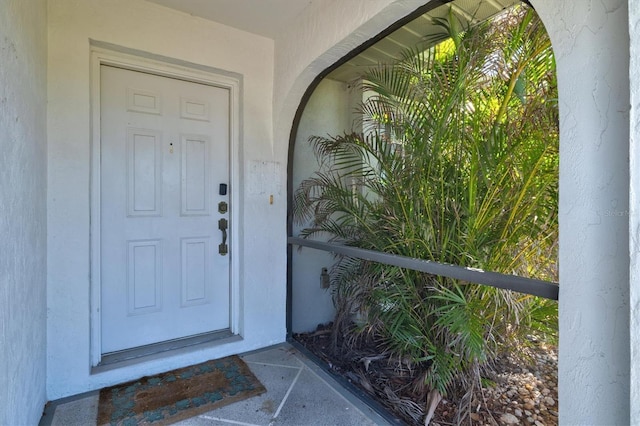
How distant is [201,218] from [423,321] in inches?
68.5

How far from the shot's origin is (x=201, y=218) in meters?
2.48

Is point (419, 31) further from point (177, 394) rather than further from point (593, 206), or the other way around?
point (177, 394)

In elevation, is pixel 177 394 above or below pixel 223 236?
below

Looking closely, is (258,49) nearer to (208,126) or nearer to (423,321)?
(208,126)

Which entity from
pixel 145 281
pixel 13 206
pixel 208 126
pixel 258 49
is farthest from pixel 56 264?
pixel 258 49

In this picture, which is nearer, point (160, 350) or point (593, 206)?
point (593, 206)

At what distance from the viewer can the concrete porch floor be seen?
5.67ft

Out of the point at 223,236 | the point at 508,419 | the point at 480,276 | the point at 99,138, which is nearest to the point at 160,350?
the point at 223,236

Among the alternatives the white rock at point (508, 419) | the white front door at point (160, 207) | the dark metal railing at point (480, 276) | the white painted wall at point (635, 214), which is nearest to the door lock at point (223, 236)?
the white front door at point (160, 207)

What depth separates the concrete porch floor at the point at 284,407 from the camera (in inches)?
68.1

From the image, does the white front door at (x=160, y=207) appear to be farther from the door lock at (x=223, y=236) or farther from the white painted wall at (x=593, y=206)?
the white painted wall at (x=593, y=206)

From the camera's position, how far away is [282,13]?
7.36 feet

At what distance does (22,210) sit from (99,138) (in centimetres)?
93

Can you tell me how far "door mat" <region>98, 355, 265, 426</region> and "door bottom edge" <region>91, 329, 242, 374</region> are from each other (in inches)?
4.8
